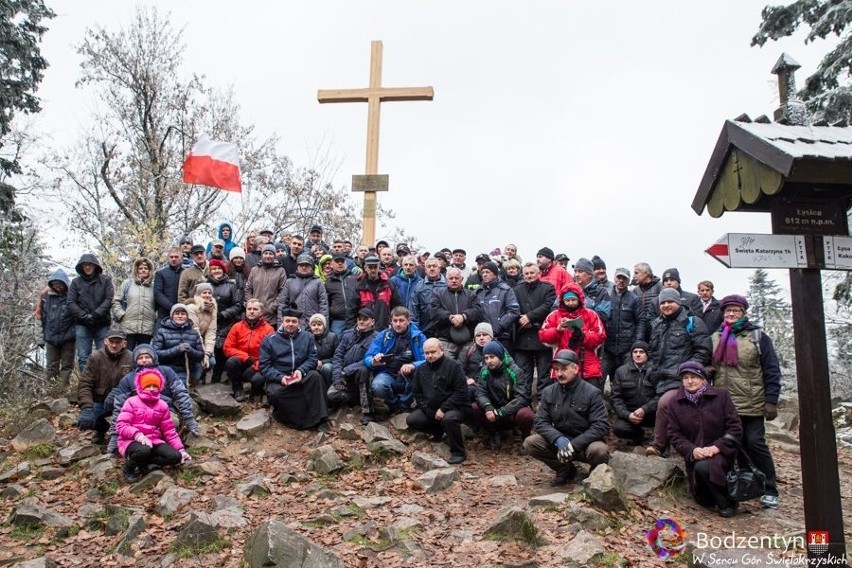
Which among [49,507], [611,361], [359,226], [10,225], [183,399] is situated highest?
[359,226]

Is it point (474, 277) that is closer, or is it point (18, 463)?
point (18, 463)

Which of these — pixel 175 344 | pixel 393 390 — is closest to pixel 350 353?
pixel 393 390

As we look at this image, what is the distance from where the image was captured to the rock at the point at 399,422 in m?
8.91

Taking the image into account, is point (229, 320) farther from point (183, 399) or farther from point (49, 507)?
point (49, 507)

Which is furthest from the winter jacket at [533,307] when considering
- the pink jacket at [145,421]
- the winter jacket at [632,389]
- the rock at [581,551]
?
the pink jacket at [145,421]

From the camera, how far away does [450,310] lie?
9.30m

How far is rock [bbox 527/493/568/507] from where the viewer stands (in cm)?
650

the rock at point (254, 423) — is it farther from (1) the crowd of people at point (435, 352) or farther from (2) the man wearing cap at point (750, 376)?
(2) the man wearing cap at point (750, 376)

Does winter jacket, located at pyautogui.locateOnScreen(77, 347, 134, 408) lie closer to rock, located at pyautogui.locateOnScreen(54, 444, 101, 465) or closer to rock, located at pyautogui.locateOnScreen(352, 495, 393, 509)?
rock, located at pyautogui.locateOnScreen(54, 444, 101, 465)

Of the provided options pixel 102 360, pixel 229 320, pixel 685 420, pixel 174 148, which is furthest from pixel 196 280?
pixel 174 148

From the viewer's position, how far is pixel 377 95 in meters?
12.5

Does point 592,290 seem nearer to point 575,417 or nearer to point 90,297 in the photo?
point 575,417

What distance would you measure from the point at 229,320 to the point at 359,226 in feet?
49.1

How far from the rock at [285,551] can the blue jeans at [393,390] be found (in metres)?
3.38
